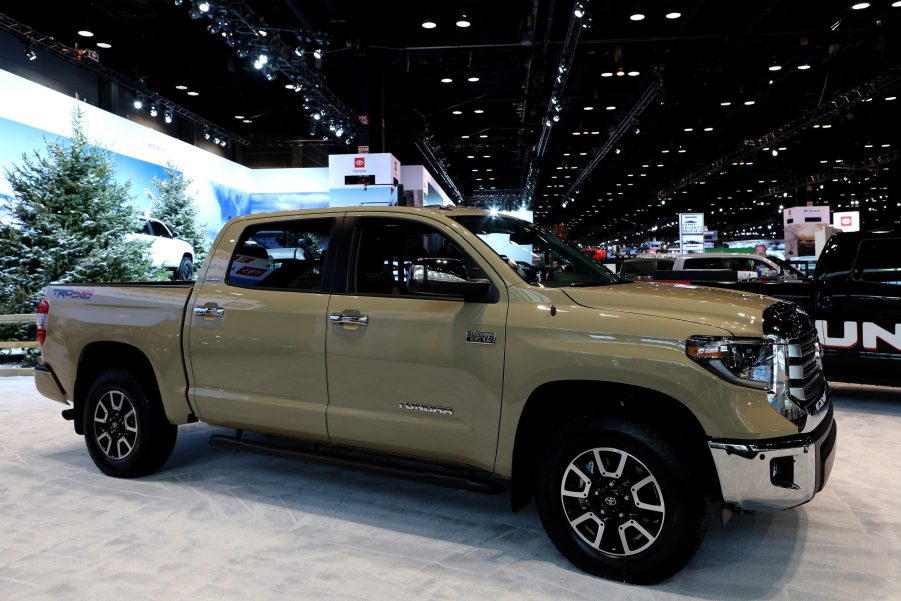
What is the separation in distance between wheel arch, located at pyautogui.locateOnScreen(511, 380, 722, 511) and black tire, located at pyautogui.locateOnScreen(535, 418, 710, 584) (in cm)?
7

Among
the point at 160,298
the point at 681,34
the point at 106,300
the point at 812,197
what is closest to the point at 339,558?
the point at 160,298

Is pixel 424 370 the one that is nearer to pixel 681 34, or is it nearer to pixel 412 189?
pixel 681 34

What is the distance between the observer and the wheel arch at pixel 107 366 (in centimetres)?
458

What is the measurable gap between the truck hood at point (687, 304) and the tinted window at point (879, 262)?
3.76 meters

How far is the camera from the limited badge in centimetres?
330

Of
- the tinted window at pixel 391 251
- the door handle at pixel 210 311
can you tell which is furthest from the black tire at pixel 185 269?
the tinted window at pixel 391 251

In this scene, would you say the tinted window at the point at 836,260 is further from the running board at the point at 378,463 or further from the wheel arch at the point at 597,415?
the running board at the point at 378,463

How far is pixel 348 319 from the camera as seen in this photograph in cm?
371

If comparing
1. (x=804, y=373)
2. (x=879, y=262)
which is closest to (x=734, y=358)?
Result: (x=804, y=373)

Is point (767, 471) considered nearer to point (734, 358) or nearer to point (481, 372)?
point (734, 358)

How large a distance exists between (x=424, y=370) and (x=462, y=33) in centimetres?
1416

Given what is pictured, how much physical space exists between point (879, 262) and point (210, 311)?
6.06 meters

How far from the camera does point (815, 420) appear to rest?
3.02m

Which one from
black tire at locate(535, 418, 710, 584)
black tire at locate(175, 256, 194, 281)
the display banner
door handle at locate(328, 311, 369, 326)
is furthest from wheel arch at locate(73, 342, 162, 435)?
the display banner
